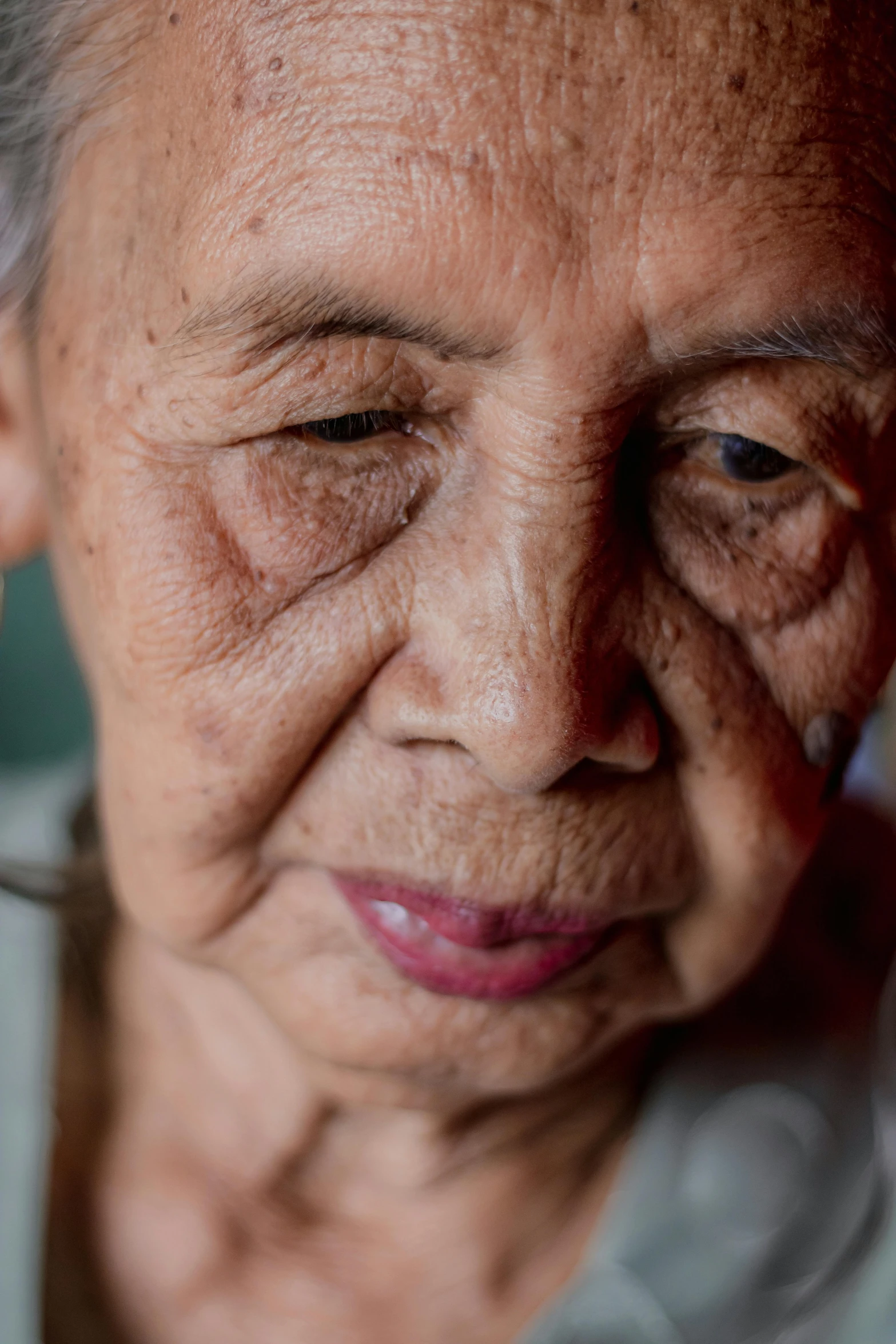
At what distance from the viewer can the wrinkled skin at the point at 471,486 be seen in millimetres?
784

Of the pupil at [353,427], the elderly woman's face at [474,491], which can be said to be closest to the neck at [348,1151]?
the elderly woman's face at [474,491]

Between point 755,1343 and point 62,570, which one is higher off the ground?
point 62,570

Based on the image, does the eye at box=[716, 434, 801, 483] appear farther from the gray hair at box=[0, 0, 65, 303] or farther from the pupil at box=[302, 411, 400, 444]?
the gray hair at box=[0, 0, 65, 303]

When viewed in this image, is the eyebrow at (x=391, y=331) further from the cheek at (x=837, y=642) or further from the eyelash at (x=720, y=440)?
the cheek at (x=837, y=642)

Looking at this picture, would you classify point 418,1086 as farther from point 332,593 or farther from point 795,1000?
point 795,1000

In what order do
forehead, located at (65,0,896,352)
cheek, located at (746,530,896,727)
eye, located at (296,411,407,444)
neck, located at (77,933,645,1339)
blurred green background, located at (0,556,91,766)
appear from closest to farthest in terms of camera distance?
1. forehead, located at (65,0,896,352)
2. eye, located at (296,411,407,444)
3. cheek, located at (746,530,896,727)
4. neck, located at (77,933,645,1339)
5. blurred green background, located at (0,556,91,766)

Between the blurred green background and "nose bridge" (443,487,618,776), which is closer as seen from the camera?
"nose bridge" (443,487,618,776)

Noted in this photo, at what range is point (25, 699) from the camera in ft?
6.48

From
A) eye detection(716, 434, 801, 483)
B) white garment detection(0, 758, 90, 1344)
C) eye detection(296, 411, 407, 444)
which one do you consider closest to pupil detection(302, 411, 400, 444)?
eye detection(296, 411, 407, 444)

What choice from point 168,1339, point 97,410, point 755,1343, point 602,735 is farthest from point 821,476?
point 168,1339

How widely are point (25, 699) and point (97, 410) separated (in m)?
1.12

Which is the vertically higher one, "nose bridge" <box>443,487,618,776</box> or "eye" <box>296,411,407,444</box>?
"eye" <box>296,411,407,444</box>

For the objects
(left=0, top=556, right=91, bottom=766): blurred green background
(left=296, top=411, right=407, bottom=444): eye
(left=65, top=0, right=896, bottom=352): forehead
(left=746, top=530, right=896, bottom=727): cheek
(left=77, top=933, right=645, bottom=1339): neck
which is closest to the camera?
(left=65, top=0, right=896, bottom=352): forehead

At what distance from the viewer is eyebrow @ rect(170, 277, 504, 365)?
2.63 ft
